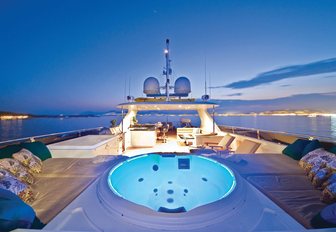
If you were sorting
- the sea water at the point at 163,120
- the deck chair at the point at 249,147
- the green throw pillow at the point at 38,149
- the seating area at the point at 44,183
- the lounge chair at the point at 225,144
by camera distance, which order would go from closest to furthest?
the seating area at the point at 44,183, the green throw pillow at the point at 38,149, the deck chair at the point at 249,147, the lounge chair at the point at 225,144, the sea water at the point at 163,120

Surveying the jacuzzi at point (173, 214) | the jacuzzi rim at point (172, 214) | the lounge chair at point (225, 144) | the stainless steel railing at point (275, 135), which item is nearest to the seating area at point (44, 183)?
the jacuzzi at point (173, 214)

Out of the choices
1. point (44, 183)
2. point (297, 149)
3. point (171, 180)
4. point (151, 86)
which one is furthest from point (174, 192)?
point (151, 86)

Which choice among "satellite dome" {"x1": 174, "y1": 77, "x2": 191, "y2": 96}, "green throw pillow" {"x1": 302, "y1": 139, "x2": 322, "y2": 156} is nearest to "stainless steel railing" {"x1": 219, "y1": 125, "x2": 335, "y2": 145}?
"green throw pillow" {"x1": 302, "y1": 139, "x2": 322, "y2": 156}

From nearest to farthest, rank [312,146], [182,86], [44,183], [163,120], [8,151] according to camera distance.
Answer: [44,183] < [8,151] < [312,146] < [182,86] < [163,120]

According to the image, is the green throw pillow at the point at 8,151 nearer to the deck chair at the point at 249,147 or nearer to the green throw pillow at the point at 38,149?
the green throw pillow at the point at 38,149

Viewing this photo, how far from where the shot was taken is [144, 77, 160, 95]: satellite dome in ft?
24.5

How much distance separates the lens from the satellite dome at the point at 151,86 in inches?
294

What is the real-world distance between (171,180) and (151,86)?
5097mm

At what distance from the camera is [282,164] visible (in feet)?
9.20

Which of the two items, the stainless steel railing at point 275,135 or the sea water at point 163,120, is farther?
the sea water at point 163,120

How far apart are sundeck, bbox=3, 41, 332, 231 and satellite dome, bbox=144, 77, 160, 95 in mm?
3390

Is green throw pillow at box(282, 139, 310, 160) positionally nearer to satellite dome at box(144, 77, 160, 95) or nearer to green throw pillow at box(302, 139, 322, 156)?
green throw pillow at box(302, 139, 322, 156)

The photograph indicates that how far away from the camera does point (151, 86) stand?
24.5 ft

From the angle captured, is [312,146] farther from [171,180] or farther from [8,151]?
[8,151]
